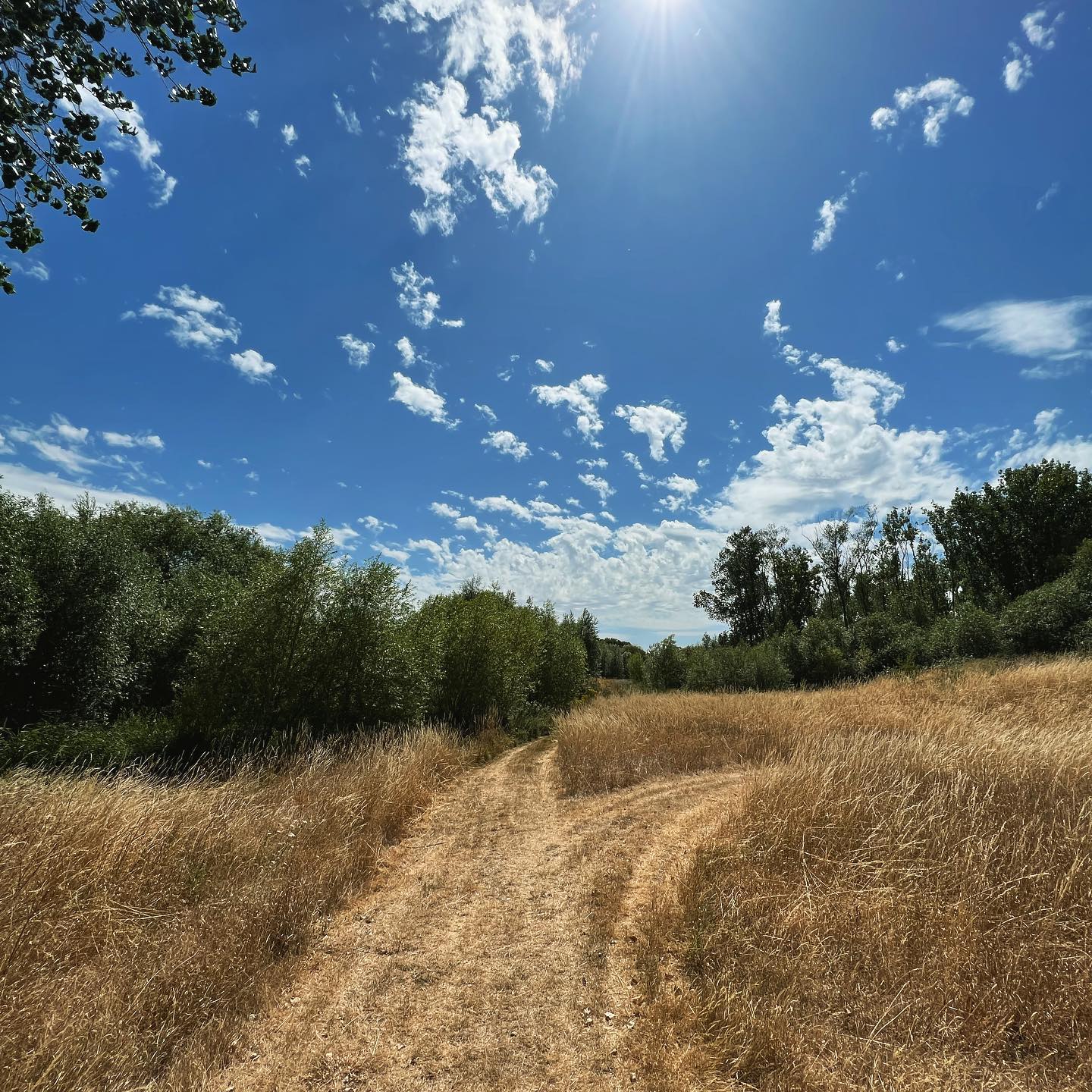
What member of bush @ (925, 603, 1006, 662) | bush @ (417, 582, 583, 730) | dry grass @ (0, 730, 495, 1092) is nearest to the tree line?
bush @ (925, 603, 1006, 662)

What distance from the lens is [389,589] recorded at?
1420 centimetres

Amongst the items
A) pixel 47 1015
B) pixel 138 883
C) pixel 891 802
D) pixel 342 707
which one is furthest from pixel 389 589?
pixel 891 802

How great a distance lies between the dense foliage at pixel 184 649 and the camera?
12.3 meters

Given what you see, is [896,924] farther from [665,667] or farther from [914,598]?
[914,598]

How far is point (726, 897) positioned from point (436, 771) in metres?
7.57

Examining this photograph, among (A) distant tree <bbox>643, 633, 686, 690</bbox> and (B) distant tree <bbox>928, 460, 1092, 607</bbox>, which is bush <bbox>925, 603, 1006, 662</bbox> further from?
(A) distant tree <bbox>643, 633, 686, 690</bbox>

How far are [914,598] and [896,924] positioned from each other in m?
50.3

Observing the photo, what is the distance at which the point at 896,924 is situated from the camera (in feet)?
14.5

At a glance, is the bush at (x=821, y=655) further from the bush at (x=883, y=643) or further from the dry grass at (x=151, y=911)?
the dry grass at (x=151, y=911)

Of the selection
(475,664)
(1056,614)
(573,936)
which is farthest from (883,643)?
(573,936)

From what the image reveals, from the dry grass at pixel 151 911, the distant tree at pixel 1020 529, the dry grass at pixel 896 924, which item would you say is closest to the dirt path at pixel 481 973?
the dry grass at pixel 151 911

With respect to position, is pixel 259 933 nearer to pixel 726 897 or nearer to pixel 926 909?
pixel 726 897

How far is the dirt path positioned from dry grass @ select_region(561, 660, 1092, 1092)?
57 cm

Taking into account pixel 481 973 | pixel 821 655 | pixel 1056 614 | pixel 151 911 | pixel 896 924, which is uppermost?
pixel 1056 614
